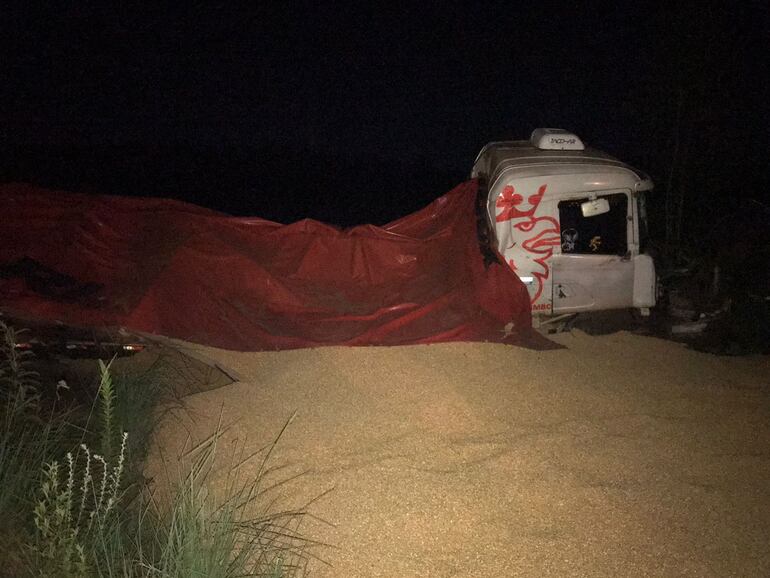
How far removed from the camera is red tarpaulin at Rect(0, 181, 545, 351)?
21.0 ft

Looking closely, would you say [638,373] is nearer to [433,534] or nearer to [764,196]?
[433,534]

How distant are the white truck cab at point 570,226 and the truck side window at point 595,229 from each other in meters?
0.01

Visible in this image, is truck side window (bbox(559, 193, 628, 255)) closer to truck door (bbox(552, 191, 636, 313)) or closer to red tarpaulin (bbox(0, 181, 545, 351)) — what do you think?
truck door (bbox(552, 191, 636, 313))

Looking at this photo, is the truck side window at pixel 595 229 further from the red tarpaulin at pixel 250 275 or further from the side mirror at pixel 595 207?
the red tarpaulin at pixel 250 275

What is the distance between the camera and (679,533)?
423 cm

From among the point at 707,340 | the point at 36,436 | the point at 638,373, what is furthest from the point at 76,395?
the point at 707,340

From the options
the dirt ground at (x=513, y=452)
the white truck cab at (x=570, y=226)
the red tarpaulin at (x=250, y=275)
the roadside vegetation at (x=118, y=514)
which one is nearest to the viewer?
the roadside vegetation at (x=118, y=514)

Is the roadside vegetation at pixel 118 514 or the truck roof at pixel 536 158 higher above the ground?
the truck roof at pixel 536 158

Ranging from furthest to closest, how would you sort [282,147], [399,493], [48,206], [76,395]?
[282,147] → [48,206] → [76,395] → [399,493]

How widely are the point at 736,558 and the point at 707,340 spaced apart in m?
4.58

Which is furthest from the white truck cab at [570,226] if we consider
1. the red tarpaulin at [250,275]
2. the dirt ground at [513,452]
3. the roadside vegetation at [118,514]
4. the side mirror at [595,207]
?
the roadside vegetation at [118,514]

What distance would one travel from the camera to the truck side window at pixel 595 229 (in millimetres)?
7770

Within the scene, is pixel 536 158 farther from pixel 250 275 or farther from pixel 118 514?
pixel 118 514

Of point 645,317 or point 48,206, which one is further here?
point 645,317
